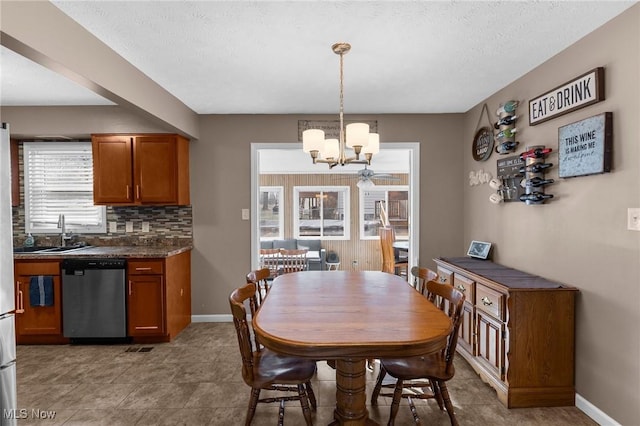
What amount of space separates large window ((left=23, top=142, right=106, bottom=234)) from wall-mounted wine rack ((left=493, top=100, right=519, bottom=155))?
4.22 m

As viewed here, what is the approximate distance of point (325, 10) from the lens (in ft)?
5.74

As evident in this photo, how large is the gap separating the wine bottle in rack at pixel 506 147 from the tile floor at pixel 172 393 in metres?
1.87

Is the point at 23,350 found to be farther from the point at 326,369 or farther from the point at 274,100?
the point at 274,100

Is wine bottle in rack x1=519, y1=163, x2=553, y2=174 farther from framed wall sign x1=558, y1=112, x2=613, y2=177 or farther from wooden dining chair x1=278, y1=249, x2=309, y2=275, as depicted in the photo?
wooden dining chair x1=278, y1=249, x2=309, y2=275

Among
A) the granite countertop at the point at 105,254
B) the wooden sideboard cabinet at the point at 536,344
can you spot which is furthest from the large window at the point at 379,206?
the wooden sideboard cabinet at the point at 536,344

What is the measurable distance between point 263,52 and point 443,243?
278 cm

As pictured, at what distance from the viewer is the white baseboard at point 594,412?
1.89m

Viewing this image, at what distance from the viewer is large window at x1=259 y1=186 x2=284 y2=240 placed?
7.25 m

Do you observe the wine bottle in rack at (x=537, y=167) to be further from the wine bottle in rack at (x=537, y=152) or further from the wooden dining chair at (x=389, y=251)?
the wooden dining chair at (x=389, y=251)

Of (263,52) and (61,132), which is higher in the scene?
(263,52)

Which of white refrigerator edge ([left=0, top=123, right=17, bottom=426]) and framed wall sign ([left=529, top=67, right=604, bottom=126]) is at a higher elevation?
framed wall sign ([left=529, top=67, right=604, bottom=126])

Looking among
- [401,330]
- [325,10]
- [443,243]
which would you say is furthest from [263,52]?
[443,243]

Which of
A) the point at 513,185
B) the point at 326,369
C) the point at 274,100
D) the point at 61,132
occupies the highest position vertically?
the point at 274,100

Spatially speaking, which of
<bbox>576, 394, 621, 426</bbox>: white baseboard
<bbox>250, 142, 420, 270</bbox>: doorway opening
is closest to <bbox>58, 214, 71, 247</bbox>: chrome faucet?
<bbox>250, 142, 420, 270</bbox>: doorway opening
